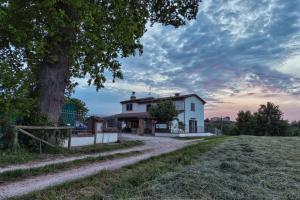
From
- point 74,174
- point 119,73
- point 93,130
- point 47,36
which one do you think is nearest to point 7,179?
point 74,174

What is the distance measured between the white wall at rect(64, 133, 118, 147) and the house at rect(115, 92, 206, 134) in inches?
721

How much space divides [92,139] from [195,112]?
99.8 feet

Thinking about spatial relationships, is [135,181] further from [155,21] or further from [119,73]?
[155,21]

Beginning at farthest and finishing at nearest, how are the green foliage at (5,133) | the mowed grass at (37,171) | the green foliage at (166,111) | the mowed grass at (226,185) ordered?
the green foliage at (166,111) → the green foliage at (5,133) → the mowed grass at (37,171) → the mowed grass at (226,185)

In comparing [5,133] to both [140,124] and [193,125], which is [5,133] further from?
[193,125]

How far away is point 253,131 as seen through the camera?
4653 centimetres

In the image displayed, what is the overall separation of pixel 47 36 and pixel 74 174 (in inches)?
272

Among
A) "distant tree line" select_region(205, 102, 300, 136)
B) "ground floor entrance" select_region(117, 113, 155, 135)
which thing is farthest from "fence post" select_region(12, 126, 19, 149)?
"distant tree line" select_region(205, 102, 300, 136)

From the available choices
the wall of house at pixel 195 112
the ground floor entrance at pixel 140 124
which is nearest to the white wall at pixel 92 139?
the ground floor entrance at pixel 140 124

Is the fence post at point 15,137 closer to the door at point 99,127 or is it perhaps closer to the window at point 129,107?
the door at point 99,127

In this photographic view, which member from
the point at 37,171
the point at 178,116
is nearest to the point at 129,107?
the point at 178,116

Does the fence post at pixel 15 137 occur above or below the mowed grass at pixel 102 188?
above

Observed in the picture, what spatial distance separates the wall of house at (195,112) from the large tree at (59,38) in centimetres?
2932

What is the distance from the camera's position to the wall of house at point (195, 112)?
4412cm
